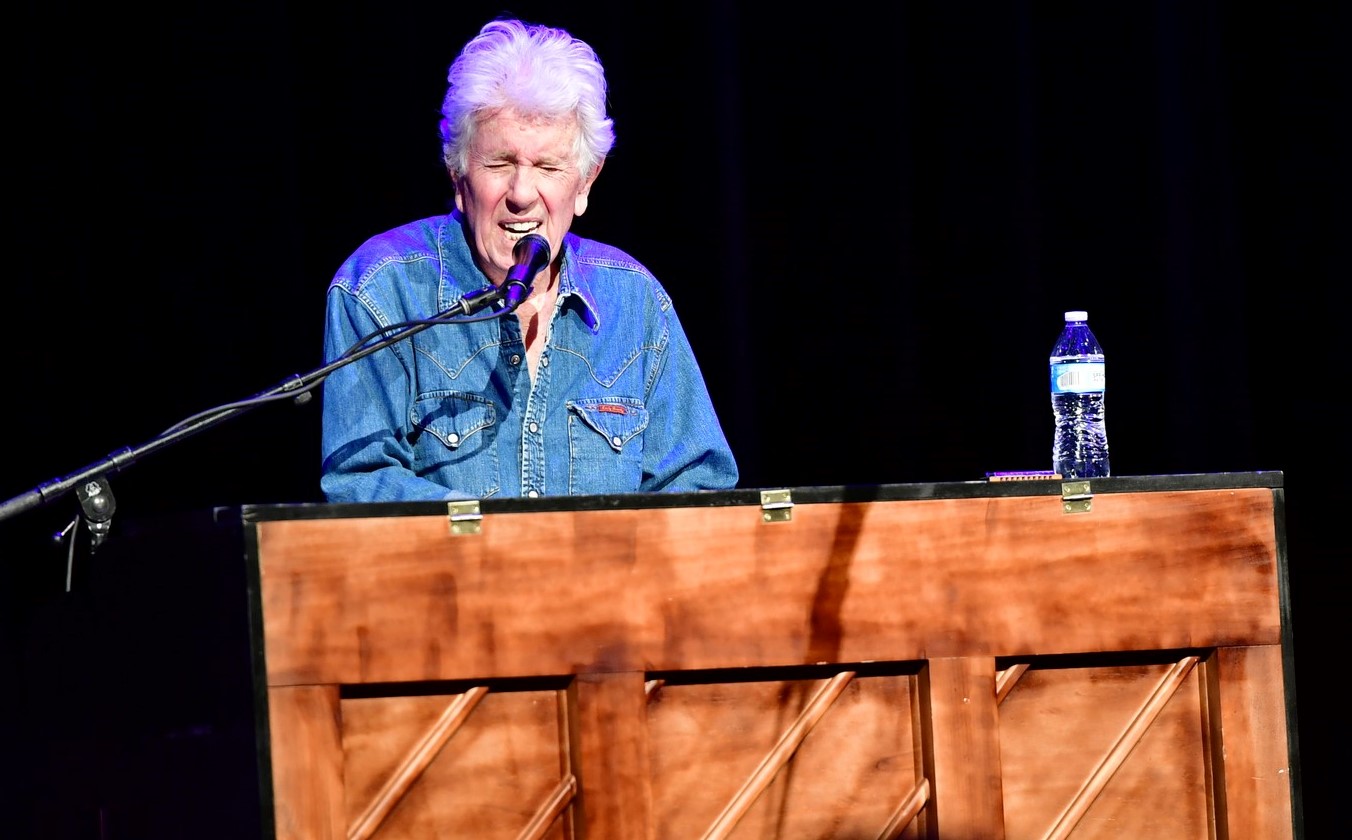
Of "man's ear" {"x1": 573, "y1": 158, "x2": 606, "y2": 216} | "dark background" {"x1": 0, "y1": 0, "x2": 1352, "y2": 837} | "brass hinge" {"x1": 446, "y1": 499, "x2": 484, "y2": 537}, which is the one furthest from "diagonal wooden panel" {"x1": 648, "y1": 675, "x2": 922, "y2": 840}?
"dark background" {"x1": 0, "y1": 0, "x2": 1352, "y2": 837}

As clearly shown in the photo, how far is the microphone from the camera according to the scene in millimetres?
1856

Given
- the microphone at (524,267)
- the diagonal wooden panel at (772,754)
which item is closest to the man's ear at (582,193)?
the microphone at (524,267)

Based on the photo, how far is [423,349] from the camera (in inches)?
89.4

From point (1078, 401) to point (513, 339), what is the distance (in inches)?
45.1

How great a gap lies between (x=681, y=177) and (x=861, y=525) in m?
1.64

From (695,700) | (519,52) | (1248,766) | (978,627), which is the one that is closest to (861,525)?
(978,627)

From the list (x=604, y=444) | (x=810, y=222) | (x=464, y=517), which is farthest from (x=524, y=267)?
(x=810, y=222)

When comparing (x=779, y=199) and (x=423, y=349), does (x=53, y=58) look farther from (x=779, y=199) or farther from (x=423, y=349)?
(x=779, y=199)

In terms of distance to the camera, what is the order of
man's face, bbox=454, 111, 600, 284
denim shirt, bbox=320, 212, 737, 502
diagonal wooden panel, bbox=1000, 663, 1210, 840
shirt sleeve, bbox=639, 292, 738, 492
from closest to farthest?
diagonal wooden panel, bbox=1000, 663, 1210, 840 → denim shirt, bbox=320, 212, 737, 502 → man's face, bbox=454, 111, 600, 284 → shirt sleeve, bbox=639, 292, 738, 492

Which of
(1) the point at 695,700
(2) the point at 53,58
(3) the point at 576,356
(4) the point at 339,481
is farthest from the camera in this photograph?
(2) the point at 53,58

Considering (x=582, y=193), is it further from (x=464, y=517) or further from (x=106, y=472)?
(x=106, y=472)

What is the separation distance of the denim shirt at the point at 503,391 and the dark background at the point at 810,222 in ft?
2.06

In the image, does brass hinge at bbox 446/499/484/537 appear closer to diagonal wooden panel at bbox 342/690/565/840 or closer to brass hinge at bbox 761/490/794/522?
diagonal wooden panel at bbox 342/690/565/840

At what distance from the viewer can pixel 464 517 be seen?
166cm
